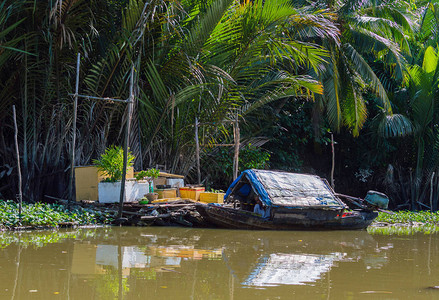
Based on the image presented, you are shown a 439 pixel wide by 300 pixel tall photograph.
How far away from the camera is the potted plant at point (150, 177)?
35.8 ft

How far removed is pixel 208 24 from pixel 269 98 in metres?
2.97

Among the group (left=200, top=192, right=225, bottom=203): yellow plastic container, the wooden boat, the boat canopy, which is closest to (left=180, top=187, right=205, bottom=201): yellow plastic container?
(left=200, top=192, right=225, bottom=203): yellow plastic container

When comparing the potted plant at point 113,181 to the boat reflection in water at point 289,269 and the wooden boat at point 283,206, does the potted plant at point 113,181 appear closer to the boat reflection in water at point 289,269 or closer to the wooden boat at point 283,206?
the wooden boat at point 283,206

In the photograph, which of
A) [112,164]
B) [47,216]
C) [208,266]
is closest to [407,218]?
[112,164]

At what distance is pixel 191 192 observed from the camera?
1137cm

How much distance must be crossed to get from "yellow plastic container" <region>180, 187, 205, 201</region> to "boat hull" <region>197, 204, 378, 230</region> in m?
0.88

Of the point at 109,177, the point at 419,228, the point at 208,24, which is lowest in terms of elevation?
the point at 419,228

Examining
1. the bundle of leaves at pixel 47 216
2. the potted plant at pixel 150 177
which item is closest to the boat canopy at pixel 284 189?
the potted plant at pixel 150 177

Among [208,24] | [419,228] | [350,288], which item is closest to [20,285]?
[350,288]

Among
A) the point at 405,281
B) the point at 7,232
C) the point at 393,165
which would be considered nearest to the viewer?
the point at 405,281

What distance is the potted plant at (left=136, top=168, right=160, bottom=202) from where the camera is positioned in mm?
10922

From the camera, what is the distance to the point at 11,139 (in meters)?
12.7

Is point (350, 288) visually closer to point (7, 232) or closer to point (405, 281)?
point (405, 281)

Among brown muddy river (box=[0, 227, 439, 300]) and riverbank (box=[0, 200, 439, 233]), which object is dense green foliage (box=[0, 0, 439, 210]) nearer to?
riverbank (box=[0, 200, 439, 233])
